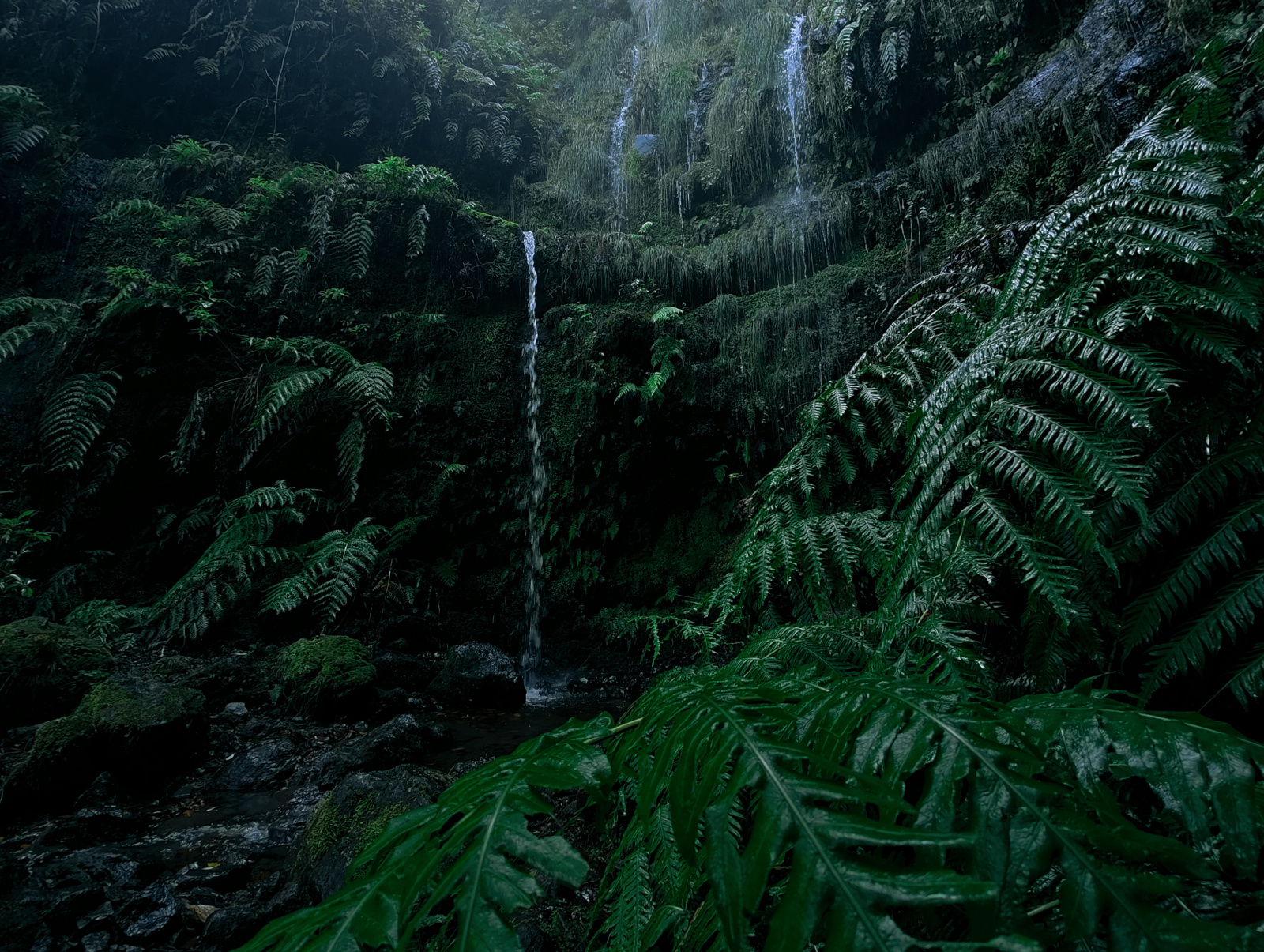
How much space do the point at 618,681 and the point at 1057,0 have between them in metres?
9.63

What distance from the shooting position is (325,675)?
5.39 meters

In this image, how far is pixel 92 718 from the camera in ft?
13.6

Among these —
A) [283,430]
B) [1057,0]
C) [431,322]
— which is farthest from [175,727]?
[1057,0]

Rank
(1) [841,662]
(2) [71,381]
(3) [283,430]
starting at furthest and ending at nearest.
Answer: (3) [283,430], (2) [71,381], (1) [841,662]

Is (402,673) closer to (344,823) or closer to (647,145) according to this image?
(344,823)

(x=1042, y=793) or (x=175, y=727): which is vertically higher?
(x=1042, y=793)

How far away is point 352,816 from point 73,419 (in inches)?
288

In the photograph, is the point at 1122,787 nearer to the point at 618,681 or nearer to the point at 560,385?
the point at 618,681

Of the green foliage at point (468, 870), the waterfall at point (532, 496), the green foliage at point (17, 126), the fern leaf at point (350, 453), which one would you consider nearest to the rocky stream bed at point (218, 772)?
the waterfall at point (532, 496)

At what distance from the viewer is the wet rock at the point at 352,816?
9.01 ft

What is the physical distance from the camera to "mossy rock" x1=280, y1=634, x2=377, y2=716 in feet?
17.3

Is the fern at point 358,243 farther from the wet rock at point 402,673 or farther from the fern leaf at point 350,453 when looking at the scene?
the wet rock at point 402,673

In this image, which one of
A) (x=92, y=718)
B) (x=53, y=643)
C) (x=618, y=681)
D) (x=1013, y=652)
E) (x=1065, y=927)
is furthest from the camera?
(x=618, y=681)

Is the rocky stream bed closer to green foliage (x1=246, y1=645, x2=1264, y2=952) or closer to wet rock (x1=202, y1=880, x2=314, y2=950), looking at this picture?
wet rock (x1=202, y1=880, x2=314, y2=950)
